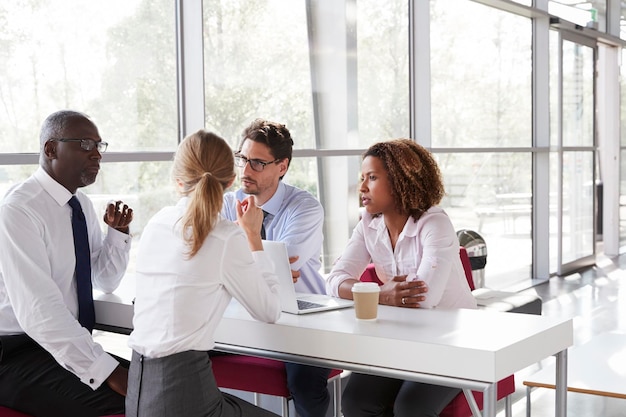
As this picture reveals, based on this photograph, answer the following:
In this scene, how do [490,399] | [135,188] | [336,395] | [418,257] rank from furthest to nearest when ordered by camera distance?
[135,188] < [336,395] < [418,257] < [490,399]

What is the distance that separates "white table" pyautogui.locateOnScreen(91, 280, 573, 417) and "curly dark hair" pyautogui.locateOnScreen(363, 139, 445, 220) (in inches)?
18.8

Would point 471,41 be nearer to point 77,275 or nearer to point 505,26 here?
point 505,26

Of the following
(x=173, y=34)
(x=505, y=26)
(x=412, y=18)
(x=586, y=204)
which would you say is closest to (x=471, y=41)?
(x=505, y=26)

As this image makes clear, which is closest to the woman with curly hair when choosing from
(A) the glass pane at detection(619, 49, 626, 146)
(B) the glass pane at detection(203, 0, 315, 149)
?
(B) the glass pane at detection(203, 0, 315, 149)

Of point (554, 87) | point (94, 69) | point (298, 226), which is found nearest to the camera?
point (298, 226)

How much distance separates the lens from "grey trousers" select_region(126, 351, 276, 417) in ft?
6.84

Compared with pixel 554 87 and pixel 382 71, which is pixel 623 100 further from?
pixel 382 71

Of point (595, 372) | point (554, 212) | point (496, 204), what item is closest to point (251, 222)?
point (595, 372)

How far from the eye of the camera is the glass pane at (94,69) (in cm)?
389

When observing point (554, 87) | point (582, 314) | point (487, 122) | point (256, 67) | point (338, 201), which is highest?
point (554, 87)

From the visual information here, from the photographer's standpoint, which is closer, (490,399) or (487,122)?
(490,399)

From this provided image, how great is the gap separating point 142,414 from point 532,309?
3.33 m

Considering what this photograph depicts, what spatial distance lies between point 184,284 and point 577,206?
787 centimetres

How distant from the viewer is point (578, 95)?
30.0 ft
